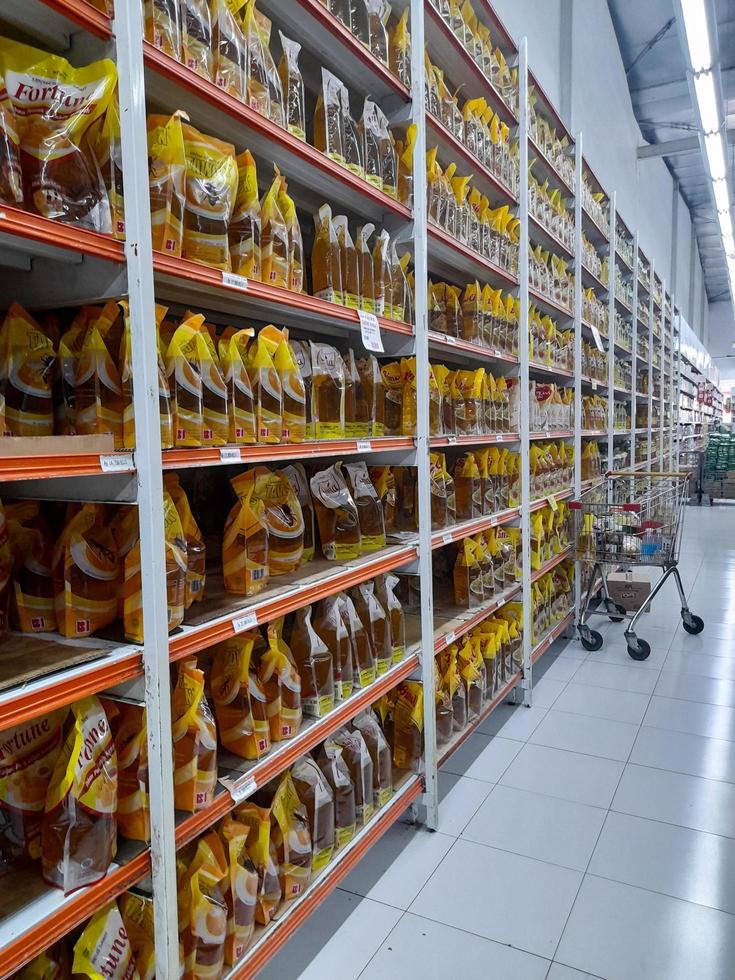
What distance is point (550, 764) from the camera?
292 centimetres

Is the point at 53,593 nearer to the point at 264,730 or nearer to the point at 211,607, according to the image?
the point at 211,607

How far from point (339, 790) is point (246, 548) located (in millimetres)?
808

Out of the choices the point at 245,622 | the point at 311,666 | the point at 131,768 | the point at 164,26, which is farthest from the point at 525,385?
the point at 131,768

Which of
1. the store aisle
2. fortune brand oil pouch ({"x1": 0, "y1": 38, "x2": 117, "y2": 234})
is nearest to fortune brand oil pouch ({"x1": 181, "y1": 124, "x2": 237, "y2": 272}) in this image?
fortune brand oil pouch ({"x1": 0, "y1": 38, "x2": 117, "y2": 234})

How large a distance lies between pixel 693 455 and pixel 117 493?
13.7 meters

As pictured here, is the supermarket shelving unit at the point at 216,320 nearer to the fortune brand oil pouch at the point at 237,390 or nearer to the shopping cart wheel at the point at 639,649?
the fortune brand oil pouch at the point at 237,390

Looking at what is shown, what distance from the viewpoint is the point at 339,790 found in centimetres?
196

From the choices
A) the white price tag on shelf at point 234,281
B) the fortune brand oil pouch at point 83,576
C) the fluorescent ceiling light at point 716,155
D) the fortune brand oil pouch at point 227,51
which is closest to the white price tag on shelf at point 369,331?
the white price tag on shelf at point 234,281

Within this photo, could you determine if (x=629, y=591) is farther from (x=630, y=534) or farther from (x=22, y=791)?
(x=22, y=791)

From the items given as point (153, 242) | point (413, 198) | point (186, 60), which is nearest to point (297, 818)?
point (153, 242)

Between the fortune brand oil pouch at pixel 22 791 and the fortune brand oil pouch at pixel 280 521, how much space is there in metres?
0.75

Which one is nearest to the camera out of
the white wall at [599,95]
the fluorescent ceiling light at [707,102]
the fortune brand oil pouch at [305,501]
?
the fortune brand oil pouch at [305,501]

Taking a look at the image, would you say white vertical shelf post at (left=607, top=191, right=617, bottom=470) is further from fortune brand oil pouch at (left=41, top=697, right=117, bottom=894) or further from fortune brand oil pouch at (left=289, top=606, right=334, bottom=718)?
fortune brand oil pouch at (left=41, top=697, right=117, bottom=894)

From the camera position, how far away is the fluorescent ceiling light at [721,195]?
9.47m
